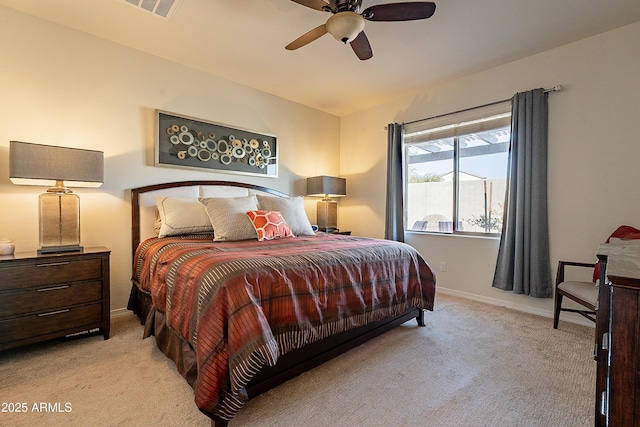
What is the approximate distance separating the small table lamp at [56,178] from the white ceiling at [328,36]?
1234mm

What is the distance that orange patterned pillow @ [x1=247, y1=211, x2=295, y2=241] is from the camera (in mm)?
2686

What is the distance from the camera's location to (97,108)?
2.73m

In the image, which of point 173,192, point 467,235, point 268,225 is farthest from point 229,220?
point 467,235

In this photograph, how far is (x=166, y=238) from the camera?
8.86 feet

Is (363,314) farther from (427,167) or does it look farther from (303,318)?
(427,167)

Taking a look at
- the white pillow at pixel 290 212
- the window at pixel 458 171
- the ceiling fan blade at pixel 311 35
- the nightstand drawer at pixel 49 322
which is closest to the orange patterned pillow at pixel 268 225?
the white pillow at pixel 290 212

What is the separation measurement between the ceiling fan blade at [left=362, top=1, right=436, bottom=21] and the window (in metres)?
1.91

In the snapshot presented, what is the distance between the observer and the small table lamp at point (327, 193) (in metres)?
4.20

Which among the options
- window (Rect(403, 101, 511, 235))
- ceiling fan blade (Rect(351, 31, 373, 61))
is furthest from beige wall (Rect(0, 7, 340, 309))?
window (Rect(403, 101, 511, 235))

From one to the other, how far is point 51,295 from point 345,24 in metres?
2.80

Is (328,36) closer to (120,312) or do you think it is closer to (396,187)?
(396,187)

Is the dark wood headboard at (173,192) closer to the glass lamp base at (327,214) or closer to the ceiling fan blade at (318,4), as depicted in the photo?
the glass lamp base at (327,214)

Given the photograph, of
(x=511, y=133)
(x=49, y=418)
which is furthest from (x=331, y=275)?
(x=511, y=133)

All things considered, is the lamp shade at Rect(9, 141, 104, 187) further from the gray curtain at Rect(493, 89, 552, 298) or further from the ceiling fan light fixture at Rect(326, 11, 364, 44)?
the gray curtain at Rect(493, 89, 552, 298)
